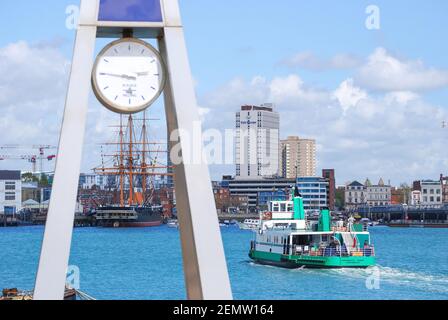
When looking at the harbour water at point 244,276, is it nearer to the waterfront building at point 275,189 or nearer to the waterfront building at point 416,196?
the waterfront building at point 275,189

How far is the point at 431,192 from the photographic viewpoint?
174625 millimetres

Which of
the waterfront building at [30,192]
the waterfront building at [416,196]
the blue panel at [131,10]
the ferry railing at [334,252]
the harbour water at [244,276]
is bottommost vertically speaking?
the harbour water at [244,276]

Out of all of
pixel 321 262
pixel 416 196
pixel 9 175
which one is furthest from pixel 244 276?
pixel 416 196

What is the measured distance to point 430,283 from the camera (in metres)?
49.4

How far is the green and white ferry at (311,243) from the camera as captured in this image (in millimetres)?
51094

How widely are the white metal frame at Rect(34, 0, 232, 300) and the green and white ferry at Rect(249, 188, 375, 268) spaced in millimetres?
41082

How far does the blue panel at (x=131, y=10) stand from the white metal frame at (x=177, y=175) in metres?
0.07

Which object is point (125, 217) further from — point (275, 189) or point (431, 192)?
point (431, 192)

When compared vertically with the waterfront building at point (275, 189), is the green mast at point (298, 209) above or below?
below

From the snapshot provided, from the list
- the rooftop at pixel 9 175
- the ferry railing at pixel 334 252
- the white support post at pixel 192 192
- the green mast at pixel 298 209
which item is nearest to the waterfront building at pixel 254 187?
the rooftop at pixel 9 175

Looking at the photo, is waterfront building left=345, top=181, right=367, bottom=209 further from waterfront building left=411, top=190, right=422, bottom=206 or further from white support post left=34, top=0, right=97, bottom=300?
white support post left=34, top=0, right=97, bottom=300

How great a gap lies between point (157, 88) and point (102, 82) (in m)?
0.56
